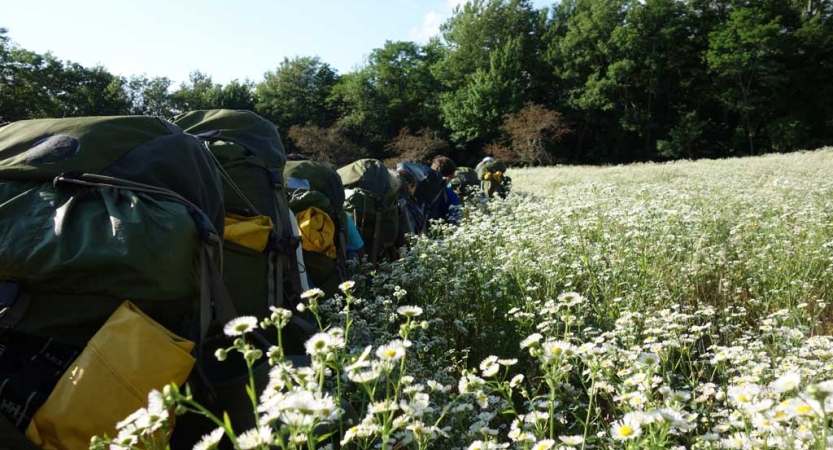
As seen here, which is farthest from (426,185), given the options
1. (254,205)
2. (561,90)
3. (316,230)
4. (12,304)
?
(561,90)

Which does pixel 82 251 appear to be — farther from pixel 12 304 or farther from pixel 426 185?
pixel 426 185

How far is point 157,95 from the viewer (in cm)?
5181

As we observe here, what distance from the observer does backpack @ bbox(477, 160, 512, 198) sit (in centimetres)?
1058

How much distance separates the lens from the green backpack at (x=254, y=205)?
2.96 meters

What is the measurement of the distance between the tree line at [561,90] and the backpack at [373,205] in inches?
1310

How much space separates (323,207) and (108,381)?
225cm

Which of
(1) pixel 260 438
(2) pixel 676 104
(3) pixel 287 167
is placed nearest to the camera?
(1) pixel 260 438

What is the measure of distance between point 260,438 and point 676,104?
166 ft

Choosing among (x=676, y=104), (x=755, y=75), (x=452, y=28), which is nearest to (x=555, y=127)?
(x=676, y=104)

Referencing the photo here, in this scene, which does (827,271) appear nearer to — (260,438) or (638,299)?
(638,299)

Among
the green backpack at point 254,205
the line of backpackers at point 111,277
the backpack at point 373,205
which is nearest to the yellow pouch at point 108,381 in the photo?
the line of backpackers at point 111,277

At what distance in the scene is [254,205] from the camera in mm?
3199

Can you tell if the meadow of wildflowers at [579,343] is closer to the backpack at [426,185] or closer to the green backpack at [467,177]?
the backpack at [426,185]

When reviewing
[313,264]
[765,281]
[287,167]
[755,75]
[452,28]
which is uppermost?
[452,28]
